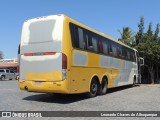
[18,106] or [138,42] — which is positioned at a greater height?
[138,42]

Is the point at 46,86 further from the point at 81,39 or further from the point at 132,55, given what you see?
the point at 132,55

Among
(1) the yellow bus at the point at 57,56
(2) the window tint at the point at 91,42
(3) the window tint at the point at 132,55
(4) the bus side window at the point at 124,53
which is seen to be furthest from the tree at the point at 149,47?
(1) the yellow bus at the point at 57,56

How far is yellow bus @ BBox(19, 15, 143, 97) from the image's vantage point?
38.0 ft

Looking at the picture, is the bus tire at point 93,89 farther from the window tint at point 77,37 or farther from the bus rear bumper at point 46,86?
the bus rear bumper at point 46,86

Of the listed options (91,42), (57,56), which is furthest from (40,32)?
(91,42)

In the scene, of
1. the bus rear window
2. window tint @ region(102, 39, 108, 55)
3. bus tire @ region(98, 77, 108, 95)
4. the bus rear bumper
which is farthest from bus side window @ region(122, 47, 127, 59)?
the bus rear bumper

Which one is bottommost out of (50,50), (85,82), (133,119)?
(133,119)

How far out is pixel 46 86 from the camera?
11711mm

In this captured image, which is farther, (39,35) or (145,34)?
(145,34)

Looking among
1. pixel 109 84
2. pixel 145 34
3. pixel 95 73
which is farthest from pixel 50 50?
pixel 145 34

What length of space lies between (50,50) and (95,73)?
3347 mm

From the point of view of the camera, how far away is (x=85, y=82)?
1307 centimetres

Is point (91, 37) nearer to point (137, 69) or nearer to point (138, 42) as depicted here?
point (137, 69)

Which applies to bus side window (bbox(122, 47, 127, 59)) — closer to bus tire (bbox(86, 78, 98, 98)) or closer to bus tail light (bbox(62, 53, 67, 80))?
bus tire (bbox(86, 78, 98, 98))
